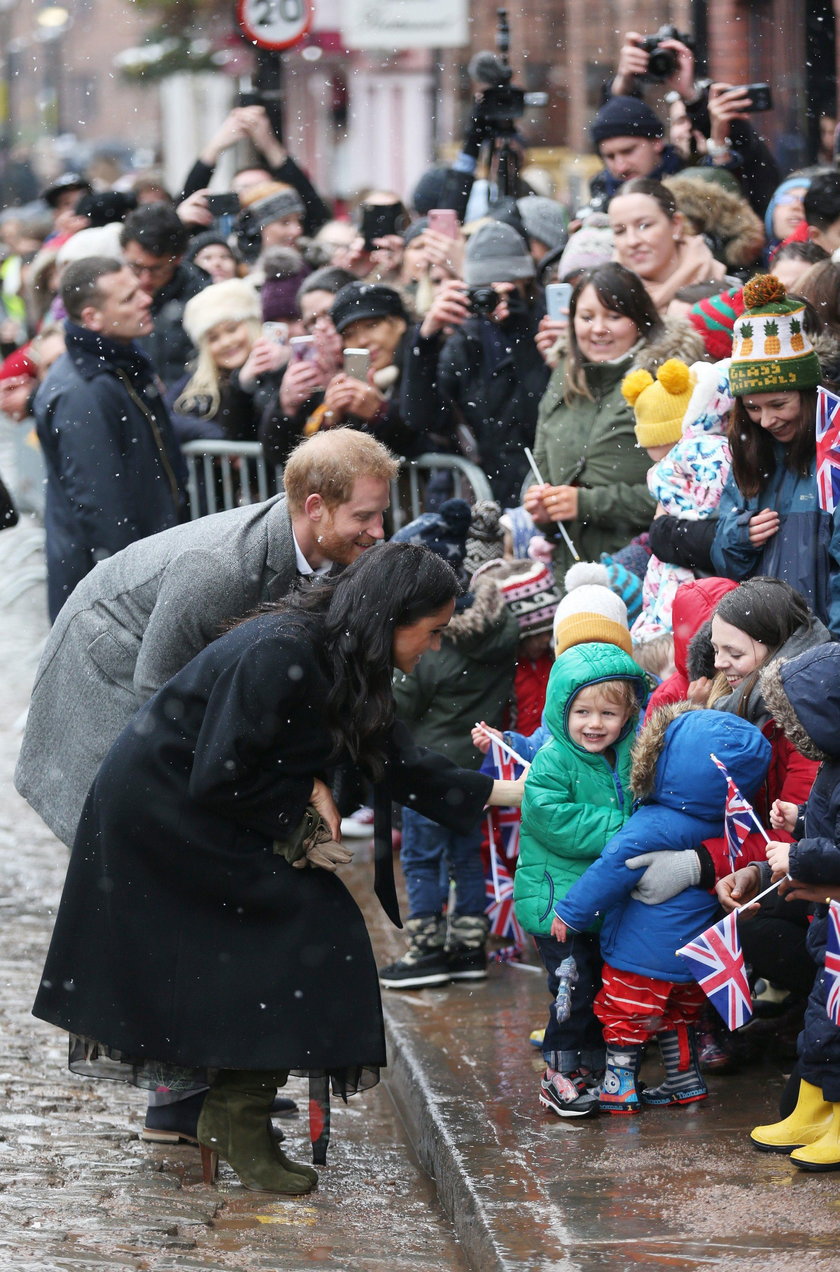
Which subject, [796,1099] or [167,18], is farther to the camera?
[167,18]

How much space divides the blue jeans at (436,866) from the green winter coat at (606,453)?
3.68 feet

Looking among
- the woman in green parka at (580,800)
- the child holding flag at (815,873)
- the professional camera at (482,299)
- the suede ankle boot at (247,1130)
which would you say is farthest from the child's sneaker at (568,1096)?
the professional camera at (482,299)

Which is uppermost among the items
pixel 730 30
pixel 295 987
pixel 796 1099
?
pixel 730 30

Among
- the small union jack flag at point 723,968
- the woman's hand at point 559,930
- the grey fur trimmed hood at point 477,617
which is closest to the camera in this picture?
the small union jack flag at point 723,968

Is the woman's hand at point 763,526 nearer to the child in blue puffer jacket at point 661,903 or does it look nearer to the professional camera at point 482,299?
the child in blue puffer jacket at point 661,903

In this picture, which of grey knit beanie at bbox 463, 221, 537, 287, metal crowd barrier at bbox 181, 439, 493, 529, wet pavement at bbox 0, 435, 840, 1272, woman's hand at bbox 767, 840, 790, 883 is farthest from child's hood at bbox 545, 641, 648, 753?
grey knit beanie at bbox 463, 221, 537, 287

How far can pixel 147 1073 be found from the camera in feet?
16.5

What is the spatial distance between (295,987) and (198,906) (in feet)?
1.09

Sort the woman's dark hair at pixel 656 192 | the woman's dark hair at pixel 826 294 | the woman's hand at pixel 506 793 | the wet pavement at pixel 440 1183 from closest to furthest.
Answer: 1. the wet pavement at pixel 440 1183
2. the woman's hand at pixel 506 793
3. the woman's dark hair at pixel 826 294
4. the woman's dark hair at pixel 656 192

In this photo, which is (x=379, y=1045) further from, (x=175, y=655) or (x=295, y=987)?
(x=175, y=655)

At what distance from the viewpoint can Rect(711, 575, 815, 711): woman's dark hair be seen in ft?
17.3

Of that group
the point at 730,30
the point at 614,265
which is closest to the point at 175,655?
the point at 614,265

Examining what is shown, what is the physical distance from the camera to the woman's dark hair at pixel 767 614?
528cm

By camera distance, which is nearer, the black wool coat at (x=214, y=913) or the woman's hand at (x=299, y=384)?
the black wool coat at (x=214, y=913)
